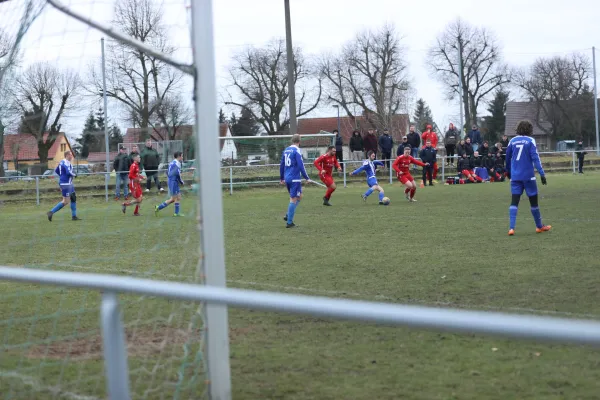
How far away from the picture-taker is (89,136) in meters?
5.40

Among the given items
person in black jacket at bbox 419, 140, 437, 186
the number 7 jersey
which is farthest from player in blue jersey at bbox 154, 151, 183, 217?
person in black jacket at bbox 419, 140, 437, 186

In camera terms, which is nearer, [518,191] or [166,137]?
[166,137]

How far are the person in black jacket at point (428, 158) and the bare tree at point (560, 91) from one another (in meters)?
43.1

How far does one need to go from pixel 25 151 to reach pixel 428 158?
23.5 meters

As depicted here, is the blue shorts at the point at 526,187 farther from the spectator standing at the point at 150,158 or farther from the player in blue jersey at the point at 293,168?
the spectator standing at the point at 150,158

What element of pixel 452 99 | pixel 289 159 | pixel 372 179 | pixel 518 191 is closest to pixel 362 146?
pixel 372 179

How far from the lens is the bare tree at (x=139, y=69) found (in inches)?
186

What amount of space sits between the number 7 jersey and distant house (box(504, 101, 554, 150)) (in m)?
64.3

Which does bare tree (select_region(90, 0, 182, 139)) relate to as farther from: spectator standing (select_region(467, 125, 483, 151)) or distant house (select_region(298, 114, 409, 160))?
spectator standing (select_region(467, 125, 483, 151))

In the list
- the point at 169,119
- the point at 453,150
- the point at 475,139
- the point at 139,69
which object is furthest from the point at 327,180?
the point at 169,119

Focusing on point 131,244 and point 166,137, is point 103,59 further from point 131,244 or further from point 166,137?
point 131,244

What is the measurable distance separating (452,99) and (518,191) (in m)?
53.3

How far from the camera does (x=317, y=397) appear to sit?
425 centimetres

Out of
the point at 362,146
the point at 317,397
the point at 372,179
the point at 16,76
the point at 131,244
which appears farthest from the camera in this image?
the point at 362,146
